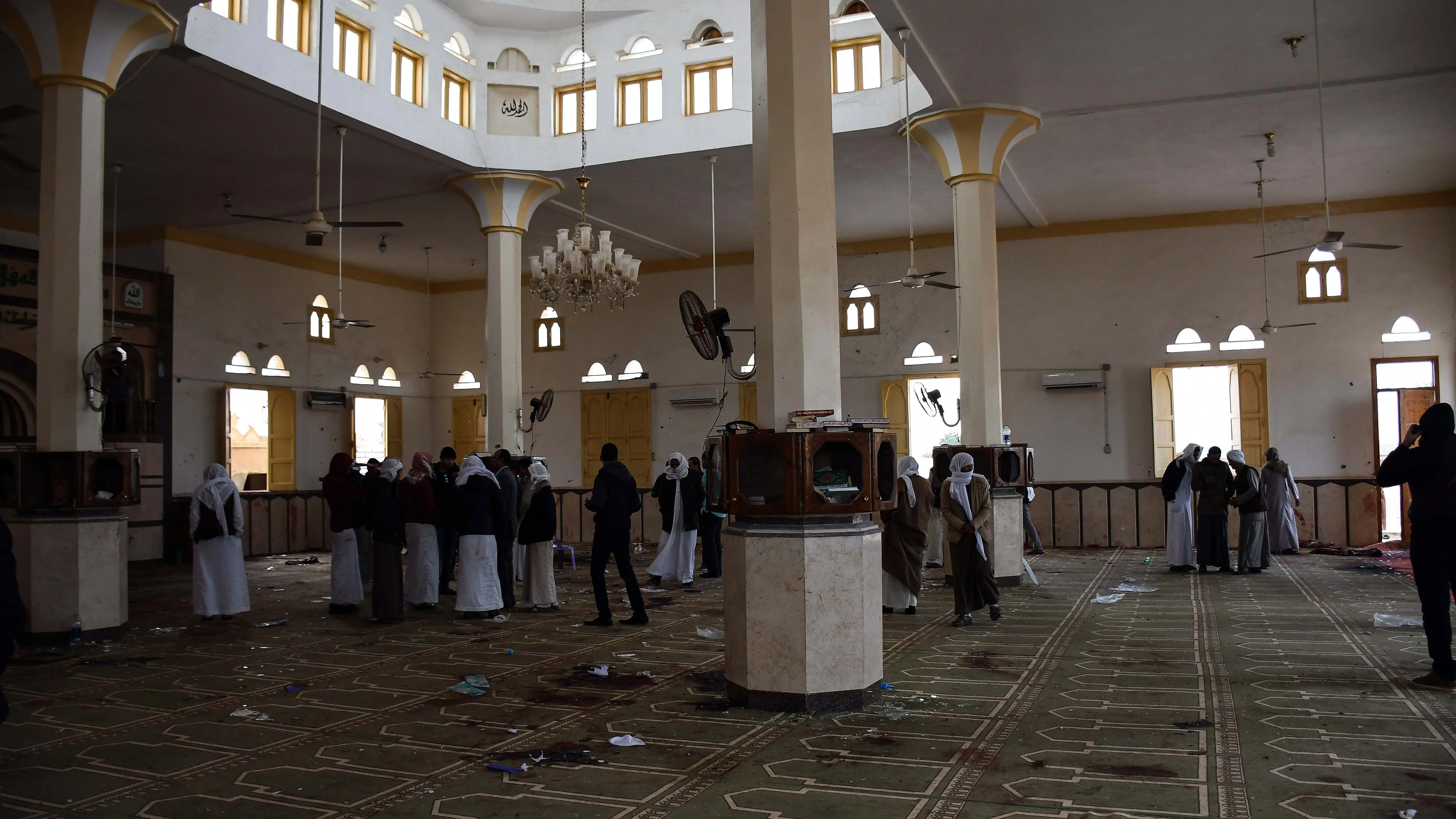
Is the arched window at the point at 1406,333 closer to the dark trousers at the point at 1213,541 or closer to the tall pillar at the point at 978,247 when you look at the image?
the dark trousers at the point at 1213,541

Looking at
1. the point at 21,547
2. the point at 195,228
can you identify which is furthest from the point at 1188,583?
the point at 195,228

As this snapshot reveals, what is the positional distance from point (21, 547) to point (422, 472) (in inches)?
118

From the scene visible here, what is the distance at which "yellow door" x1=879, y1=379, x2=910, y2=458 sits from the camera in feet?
52.4

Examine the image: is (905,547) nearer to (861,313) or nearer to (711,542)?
(711,542)

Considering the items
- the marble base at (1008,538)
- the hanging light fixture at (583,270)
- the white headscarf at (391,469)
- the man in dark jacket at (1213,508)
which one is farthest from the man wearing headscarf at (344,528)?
the man in dark jacket at (1213,508)

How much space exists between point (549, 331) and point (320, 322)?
12.6 feet

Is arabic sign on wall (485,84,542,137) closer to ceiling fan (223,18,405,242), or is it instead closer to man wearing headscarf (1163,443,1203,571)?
ceiling fan (223,18,405,242)

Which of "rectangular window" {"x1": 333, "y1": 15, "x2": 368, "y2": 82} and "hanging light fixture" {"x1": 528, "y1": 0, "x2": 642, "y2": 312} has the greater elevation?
"rectangular window" {"x1": 333, "y1": 15, "x2": 368, "y2": 82}

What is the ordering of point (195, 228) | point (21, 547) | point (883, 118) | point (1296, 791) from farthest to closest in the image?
point (195, 228) → point (883, 118) → point (21, 547) → point (1296, 791)

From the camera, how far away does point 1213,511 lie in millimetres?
10953

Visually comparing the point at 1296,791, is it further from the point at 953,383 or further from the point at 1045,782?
the point at 953,383

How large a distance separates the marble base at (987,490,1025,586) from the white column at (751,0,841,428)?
514cm

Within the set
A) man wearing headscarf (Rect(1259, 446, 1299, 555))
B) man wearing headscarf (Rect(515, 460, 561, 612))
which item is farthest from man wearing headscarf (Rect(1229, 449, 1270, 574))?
man wearing headscarf (Rect(515, 460, 561, 612))

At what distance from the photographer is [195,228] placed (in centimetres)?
1491
